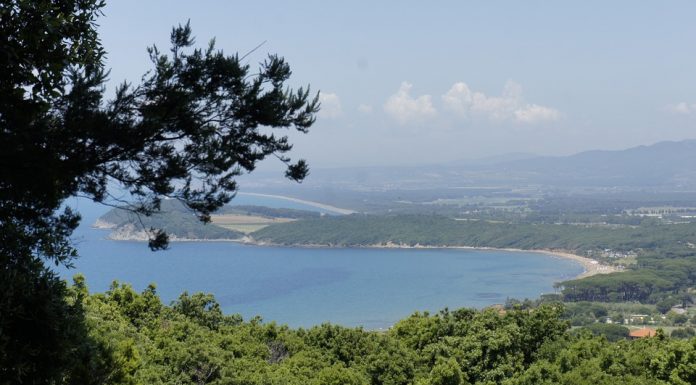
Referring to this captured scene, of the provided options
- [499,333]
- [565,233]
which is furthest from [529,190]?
[499,333]

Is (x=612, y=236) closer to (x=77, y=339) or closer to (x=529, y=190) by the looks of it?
(x=77, y=339)

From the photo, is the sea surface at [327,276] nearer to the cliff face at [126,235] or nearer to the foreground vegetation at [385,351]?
the cliff face at [126,235]

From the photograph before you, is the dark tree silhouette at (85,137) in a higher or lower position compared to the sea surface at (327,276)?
higher

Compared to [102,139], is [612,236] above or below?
below

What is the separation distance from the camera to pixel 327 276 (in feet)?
202

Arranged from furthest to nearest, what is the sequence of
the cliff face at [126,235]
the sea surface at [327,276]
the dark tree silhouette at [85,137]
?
1. the cliff face at [126,235]
2. the sea surface at [327,276]
3. the dark tree silhouette at [85,137]

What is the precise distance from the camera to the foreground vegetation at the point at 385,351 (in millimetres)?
9242

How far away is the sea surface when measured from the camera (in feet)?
156

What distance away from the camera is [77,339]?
385 centimetres

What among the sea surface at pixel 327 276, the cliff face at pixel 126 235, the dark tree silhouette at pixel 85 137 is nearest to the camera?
the dark tree silhouette at pixel 85 137

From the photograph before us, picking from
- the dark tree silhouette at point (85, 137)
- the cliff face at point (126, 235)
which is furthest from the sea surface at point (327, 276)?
the dark tree silhouette at point (85, 137)

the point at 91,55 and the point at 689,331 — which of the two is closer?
the point at 91,55

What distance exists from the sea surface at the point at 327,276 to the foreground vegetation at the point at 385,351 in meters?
28.0

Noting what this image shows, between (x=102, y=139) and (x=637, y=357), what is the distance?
9.08 m
